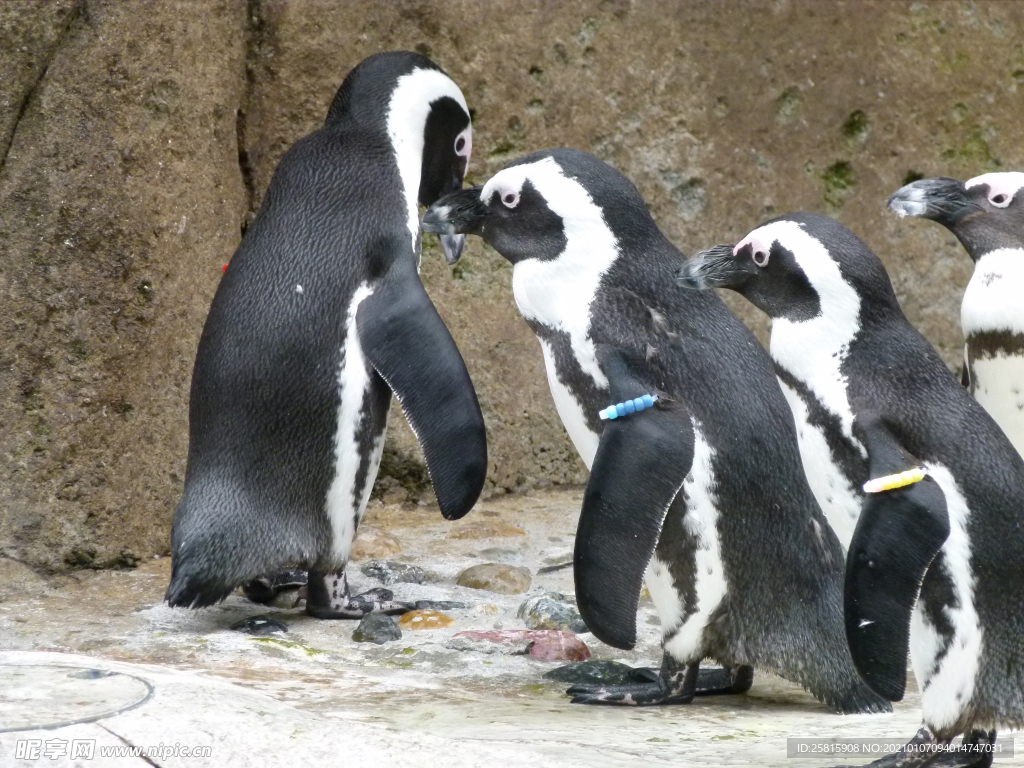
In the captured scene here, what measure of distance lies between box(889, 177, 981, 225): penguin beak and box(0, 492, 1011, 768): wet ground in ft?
3.92

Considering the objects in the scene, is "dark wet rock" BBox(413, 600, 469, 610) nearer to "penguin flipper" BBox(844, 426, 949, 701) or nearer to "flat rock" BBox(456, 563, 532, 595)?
"flat rock" BBox(456, 563, 532, 595)

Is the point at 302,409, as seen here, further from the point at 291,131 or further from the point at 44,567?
the point at 291,131

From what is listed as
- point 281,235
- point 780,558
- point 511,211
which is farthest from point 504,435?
point 780,558

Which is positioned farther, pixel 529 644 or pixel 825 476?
pixel 529 644

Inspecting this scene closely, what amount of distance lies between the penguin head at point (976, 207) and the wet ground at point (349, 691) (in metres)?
1.17

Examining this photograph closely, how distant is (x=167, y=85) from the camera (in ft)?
12.8

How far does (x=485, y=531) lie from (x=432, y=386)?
1.20 meters

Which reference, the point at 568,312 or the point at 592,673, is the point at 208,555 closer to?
the point at 592,673

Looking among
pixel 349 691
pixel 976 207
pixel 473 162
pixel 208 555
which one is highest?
pixel 473 162

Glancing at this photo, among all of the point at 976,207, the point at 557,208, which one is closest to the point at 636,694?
the point at 557,208

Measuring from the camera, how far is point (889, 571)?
88.3 inches

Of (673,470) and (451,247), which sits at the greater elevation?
(451,247)

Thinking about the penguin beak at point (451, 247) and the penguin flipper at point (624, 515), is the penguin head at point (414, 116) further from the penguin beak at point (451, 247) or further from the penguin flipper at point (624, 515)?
the penguin flipper at point (624, 515)

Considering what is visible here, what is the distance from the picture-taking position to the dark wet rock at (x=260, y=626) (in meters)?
3.34
